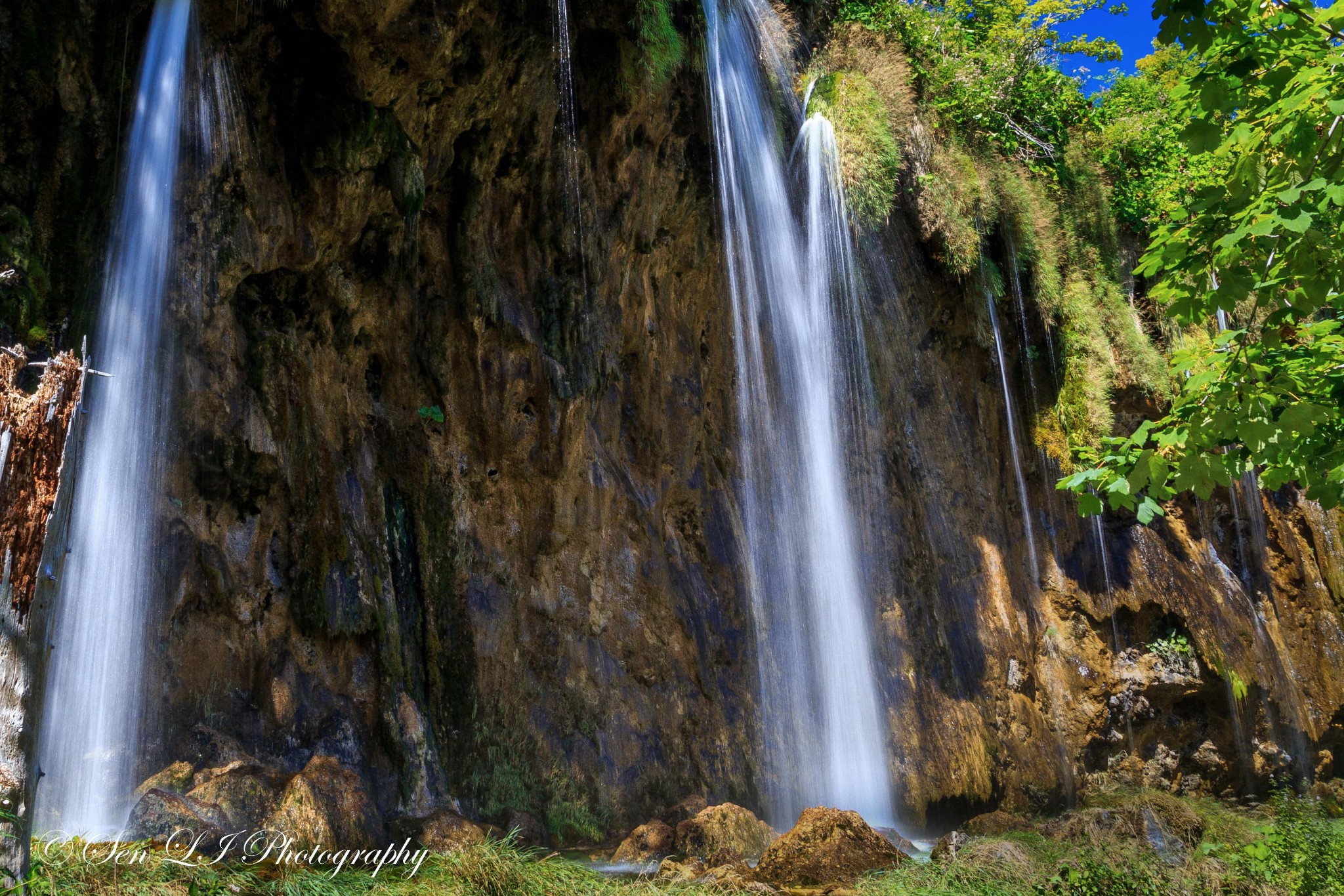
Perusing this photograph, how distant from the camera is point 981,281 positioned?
1538cm

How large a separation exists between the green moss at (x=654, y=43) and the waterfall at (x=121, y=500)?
15.1 ft

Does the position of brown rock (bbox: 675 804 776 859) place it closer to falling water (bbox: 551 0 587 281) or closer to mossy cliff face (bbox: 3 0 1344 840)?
mossy cliff face (bbox: 3 0 1344 840)

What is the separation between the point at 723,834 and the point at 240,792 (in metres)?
3.85

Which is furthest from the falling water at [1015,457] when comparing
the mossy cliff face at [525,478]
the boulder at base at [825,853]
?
the boulder at base at [825,853]

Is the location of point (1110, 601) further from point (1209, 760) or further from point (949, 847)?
point (949, 847)

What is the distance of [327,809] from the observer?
23.6ft

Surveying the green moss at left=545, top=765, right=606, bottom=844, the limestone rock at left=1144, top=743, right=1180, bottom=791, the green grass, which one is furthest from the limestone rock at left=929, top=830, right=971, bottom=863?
the limestone rock at left=1144, top=743, right=1180, bottom=791

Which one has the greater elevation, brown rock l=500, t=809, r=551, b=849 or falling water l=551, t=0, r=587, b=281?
falling water l=551, t=0, r=587, b=281

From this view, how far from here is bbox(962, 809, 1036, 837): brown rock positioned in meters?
10.3

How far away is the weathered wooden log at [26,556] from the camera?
365 cm

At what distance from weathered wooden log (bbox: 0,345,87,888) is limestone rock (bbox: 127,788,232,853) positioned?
2.74 m

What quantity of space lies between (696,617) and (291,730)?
493cm

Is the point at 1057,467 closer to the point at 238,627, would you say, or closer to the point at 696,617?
the point at 696,617

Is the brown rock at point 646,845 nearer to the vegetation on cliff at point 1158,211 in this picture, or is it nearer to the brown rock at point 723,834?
the brown rock at point 723,834
